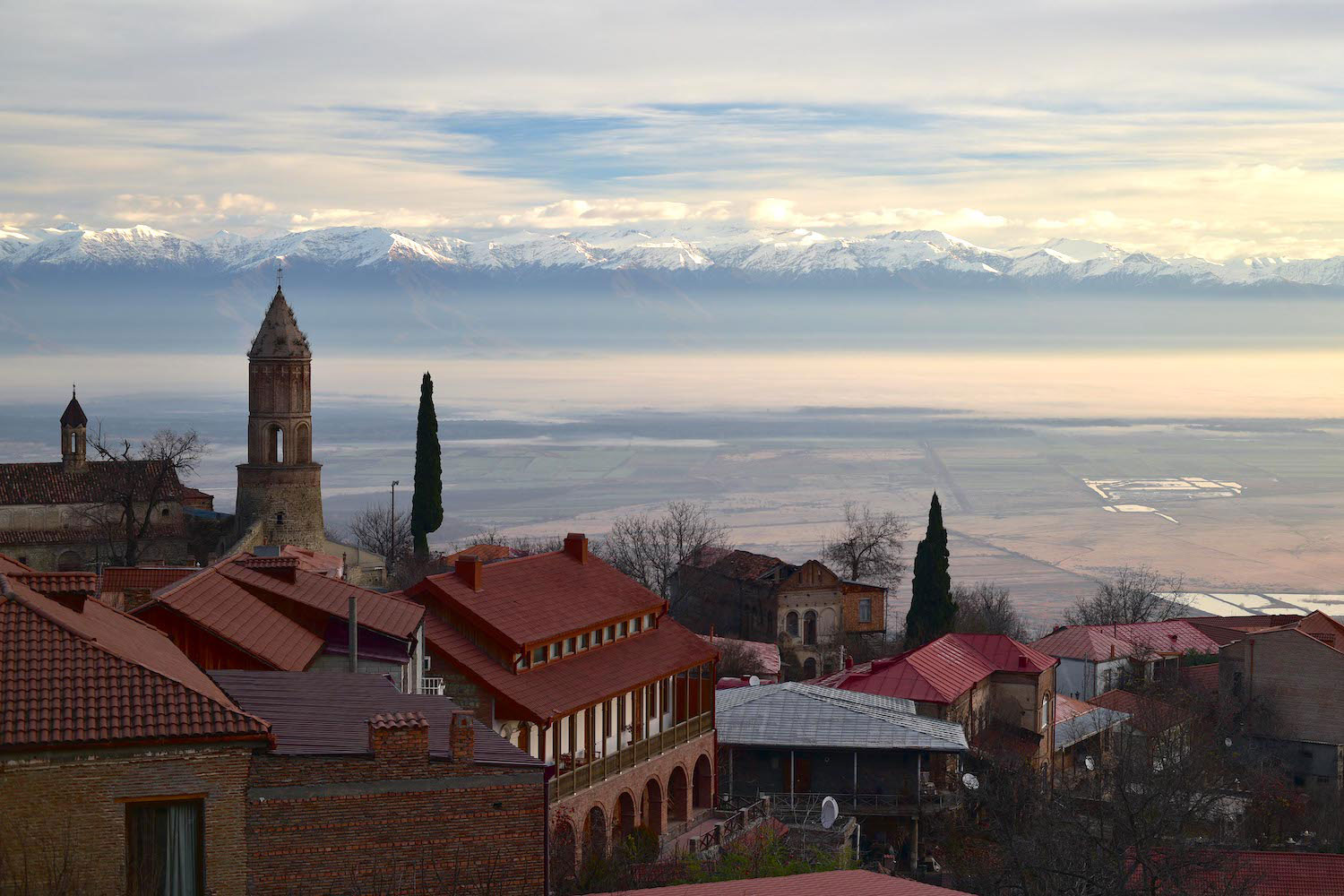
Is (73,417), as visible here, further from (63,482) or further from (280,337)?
(280,337)

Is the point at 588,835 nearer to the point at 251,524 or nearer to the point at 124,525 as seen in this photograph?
the point at 251,524

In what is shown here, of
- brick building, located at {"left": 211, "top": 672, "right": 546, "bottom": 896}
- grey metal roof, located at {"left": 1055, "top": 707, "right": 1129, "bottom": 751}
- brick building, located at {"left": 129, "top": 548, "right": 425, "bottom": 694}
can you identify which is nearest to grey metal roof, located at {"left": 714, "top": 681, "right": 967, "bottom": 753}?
grey metal roof, located at {"left": 1055, "top": 707, "right": 1129, "bottom": 751}

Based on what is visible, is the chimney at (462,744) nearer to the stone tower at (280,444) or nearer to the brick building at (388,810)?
the brick building at (388,810)

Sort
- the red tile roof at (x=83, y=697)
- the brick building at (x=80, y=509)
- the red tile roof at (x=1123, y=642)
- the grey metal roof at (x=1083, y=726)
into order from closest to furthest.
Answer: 1. the red tile roof at (x=83, y=697)
2. the grey metal roof at (x=1083, y=726)
3. the red tile roof at (x=1123, y=642)
4. the brick building at (x=80, y=509)

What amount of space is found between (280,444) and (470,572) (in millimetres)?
43097

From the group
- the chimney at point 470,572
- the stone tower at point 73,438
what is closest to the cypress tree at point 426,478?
the stone tower at point 73,438

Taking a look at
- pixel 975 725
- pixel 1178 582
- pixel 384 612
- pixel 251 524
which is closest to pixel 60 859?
pixel 384 612

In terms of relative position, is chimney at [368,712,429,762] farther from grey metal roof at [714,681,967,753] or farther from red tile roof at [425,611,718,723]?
grey metal roof at [714,681,967,753]

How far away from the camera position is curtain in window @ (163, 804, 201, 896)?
18719mm

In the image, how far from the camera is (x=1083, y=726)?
56.8m

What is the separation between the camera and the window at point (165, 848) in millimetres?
18484

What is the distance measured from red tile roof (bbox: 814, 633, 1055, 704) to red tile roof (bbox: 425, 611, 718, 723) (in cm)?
748

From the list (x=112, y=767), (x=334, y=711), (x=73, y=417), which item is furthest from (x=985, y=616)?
(x=112, y=767)

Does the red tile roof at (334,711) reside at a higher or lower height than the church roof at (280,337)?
lower
